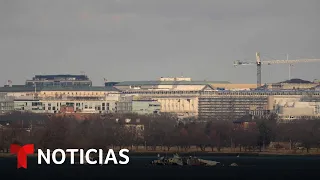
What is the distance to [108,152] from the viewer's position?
15112 centimetres

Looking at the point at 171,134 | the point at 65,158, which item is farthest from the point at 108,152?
the point at 171,134

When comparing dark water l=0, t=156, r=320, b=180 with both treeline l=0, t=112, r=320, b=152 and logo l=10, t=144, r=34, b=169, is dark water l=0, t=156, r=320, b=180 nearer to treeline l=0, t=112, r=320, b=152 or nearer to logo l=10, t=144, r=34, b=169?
logo l=10, t=144, r=34, b=169

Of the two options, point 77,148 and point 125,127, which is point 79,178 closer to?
point 77,148

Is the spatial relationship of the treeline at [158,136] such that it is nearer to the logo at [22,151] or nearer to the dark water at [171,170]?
the logo at [22,151]

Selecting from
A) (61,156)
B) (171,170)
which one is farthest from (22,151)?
(171,170)

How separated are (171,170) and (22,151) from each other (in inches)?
699

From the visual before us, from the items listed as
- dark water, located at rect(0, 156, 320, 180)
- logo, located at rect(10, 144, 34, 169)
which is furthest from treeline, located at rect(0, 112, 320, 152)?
dark water, located at rect(0, 156, 320, 180)

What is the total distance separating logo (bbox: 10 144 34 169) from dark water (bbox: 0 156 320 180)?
0.61m

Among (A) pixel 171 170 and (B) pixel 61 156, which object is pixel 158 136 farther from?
(A) pixel 171 170

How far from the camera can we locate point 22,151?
14812 centimetres

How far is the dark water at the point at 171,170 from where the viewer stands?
124312 mm

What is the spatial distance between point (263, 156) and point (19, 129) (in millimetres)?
28946

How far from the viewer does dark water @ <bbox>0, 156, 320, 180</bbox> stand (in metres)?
124

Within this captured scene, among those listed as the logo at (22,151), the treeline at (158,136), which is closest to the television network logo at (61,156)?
A: the logo at (22,151)
